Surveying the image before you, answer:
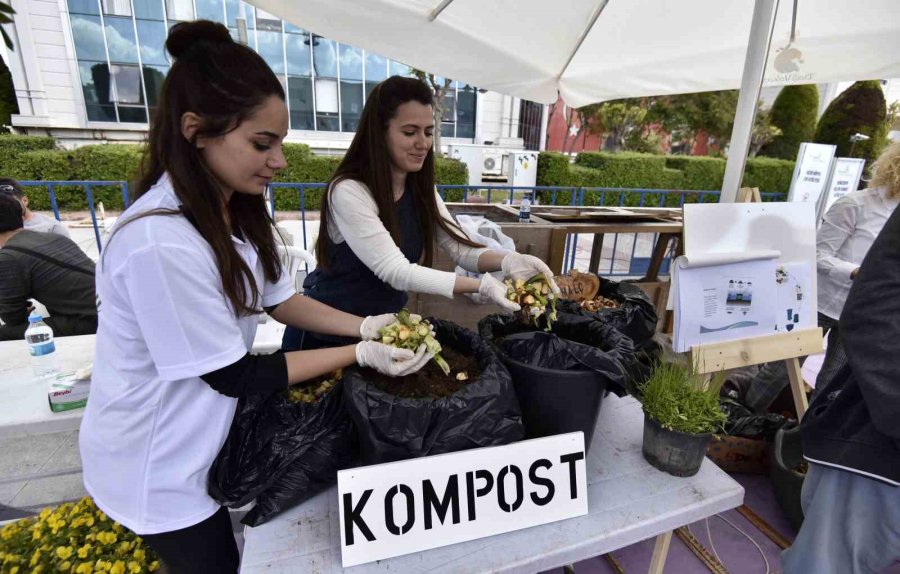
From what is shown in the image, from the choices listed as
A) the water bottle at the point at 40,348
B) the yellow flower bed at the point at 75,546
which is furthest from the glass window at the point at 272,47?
the yellow flower bed at the point at 75,546

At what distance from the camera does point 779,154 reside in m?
13.3

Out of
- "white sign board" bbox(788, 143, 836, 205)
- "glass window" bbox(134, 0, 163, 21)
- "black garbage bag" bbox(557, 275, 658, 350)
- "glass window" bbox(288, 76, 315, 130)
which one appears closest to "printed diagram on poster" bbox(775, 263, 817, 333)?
"black garbage bag" bbox(557, 275, 658, 350)

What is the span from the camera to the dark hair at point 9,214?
2471 mm

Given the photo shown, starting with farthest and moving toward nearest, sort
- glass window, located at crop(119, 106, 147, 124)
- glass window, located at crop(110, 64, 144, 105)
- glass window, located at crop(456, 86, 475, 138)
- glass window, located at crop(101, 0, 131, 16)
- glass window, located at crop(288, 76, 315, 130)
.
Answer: glass window, located at crop(456, 86, 475, 138) < glass window, located at crop(288, 76, 315, 130) < glass window, located at crop(119, 106, 147, 124) < glass window, located at crop(110, 64, 144, 105) < glass window, located at crop(101, 0, 131, 16)

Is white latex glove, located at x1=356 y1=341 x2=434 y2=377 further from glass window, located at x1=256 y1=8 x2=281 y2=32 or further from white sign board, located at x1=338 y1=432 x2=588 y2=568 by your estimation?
glass window, located at x1=256 y1=8 x2=281 y2=32

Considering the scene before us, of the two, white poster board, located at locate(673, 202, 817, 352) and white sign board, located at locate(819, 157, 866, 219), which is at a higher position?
white sign board, located at locate(819, 157, 866, 219)

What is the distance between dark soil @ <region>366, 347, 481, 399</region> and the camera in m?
1.06

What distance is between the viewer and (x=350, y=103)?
14.4 meters

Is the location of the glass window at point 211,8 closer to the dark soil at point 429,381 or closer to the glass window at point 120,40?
the glass window at point 120,40

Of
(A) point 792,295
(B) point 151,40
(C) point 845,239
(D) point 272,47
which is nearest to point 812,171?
(C) point 845,239

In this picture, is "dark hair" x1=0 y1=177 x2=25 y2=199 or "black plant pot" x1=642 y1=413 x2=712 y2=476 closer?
"black plant pot" x1=642 y1=413 x2=712 y2=476

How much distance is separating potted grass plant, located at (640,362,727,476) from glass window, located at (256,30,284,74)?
1445cm

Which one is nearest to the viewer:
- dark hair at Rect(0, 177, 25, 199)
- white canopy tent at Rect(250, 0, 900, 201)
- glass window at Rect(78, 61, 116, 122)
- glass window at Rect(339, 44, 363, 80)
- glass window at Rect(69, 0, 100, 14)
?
white canopy tent at Rect(250, 0, 900, 201)

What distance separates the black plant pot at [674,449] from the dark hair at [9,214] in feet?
10.8
